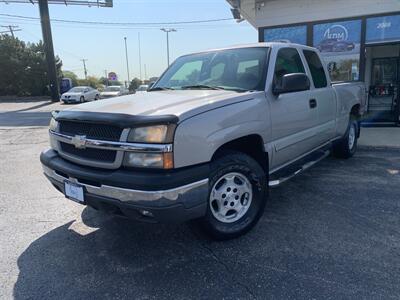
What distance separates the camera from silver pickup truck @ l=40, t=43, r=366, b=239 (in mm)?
2729

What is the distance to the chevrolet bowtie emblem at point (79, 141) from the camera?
10.0 feet

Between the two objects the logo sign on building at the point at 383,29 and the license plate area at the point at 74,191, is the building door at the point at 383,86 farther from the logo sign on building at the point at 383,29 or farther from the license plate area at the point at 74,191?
the license plate area at the point at 74,191

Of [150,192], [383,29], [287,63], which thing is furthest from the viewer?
[383,29]

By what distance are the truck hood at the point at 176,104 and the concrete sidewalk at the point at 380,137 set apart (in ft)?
18.1

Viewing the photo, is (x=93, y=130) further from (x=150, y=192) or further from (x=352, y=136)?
(x=352, y=136)

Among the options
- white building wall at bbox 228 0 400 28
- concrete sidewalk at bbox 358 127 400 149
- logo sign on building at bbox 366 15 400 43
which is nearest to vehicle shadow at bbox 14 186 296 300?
concrete sidewalk at bbox 358 127 400 149

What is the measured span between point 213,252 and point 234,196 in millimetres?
→ 572

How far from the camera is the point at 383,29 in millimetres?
9750

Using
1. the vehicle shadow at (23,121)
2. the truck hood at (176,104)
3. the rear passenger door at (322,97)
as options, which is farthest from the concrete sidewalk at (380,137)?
the vehicle shadow at (23,121)

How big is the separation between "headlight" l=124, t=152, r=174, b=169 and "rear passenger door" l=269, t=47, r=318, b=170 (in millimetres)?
1553

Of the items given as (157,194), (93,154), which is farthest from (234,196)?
(93,154)

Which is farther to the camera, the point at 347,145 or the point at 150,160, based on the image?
the point at 347,145

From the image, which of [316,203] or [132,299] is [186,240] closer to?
[132,299]

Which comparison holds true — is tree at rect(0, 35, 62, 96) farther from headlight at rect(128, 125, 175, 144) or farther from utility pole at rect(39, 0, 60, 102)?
headlight at rect(128, 125, 175, 144)
